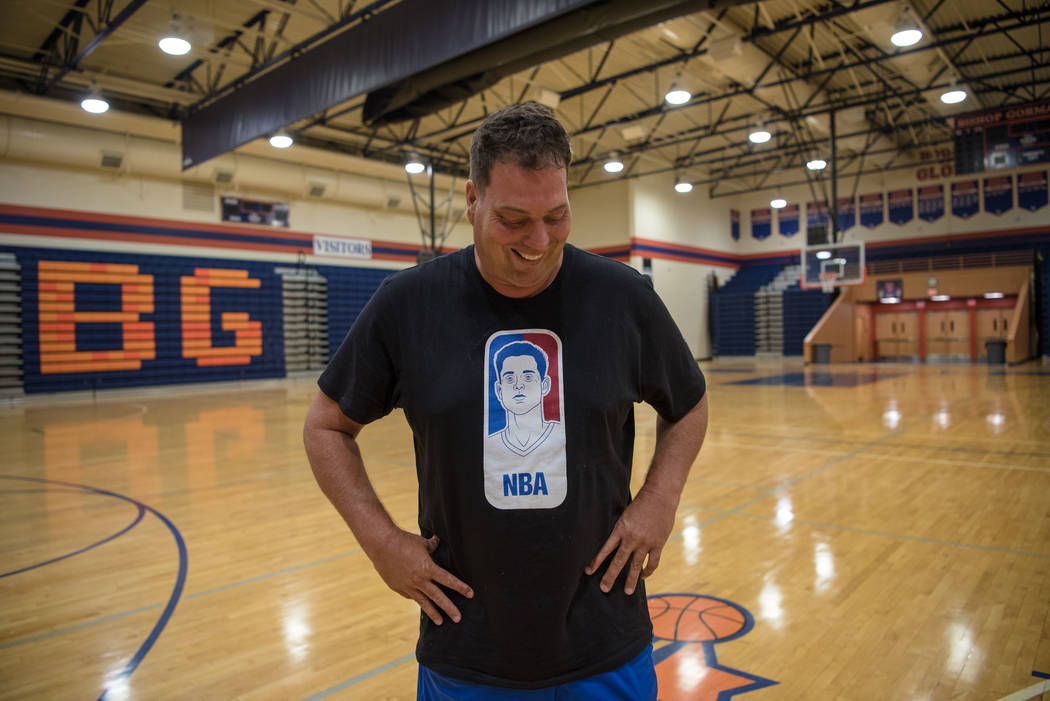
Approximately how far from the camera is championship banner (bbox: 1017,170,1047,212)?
773 inches

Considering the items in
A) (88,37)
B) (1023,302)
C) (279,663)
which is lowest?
(279,663)

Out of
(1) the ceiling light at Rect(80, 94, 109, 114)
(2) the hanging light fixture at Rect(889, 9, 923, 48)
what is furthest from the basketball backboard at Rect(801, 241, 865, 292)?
(1) the ceiling light at Rect(80, 94, 109, 114)

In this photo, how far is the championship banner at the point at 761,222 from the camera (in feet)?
81.3

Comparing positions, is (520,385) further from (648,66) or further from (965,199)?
(965,199)

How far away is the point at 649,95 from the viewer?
1537 cm

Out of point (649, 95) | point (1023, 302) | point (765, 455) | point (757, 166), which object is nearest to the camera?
point (765, 455)

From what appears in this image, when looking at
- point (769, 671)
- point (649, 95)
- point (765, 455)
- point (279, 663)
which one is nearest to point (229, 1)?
point (649, 95)

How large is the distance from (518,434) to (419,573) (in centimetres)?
28

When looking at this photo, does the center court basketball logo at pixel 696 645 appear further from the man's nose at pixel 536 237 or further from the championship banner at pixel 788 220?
the championship banner at pixel 788 220

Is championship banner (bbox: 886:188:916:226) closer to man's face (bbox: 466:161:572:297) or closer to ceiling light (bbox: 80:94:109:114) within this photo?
ceiling light (bbox: 80:94:109:114)

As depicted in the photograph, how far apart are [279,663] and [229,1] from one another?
10.5 m

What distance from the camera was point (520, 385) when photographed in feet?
3.67

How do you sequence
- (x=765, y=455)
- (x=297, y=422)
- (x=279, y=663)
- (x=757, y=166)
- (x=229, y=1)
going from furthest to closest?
(x=757, y=166) → (x=229, y=1) → (x=297, y=422) → (x=765, y=455) → (x=279, y=663)

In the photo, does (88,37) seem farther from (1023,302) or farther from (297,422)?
(1023,302)
